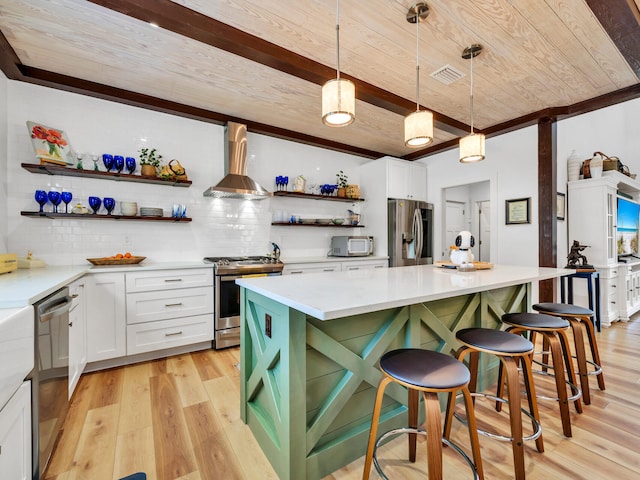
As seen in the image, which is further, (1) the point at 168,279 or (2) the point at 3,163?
(1) the point at 168,279

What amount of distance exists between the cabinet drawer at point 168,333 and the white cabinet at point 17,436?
4.87ft

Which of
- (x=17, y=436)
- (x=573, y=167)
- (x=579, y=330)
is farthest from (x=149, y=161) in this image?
(x=573, y=167)

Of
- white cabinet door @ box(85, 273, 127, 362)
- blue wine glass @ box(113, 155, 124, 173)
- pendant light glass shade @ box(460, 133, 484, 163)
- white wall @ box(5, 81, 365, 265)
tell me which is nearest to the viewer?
pendant light glass shade @ box(460, 133, 484, 163)

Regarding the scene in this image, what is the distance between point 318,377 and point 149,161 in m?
3.00

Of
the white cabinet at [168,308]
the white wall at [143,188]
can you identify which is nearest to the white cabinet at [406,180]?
the white wall at [143,188]

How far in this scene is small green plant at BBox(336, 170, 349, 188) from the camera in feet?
15.5

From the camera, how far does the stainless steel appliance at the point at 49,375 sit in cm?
128

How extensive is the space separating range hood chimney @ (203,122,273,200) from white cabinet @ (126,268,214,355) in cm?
101

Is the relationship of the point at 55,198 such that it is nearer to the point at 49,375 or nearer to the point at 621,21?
the point at 49,375

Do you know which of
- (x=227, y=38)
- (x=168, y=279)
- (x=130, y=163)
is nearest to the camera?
(x=227, y=38)

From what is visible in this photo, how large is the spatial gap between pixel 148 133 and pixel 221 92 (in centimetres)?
99

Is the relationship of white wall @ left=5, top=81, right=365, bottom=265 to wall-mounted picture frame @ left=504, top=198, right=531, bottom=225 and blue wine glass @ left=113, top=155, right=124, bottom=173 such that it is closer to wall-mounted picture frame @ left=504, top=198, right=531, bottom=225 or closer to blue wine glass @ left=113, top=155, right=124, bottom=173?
blue wine glass @ left=113, top=155, right=124, bottom=173

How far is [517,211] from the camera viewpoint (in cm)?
386

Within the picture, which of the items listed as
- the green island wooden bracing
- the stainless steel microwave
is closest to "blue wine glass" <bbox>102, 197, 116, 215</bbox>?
the green island wooden bracing
